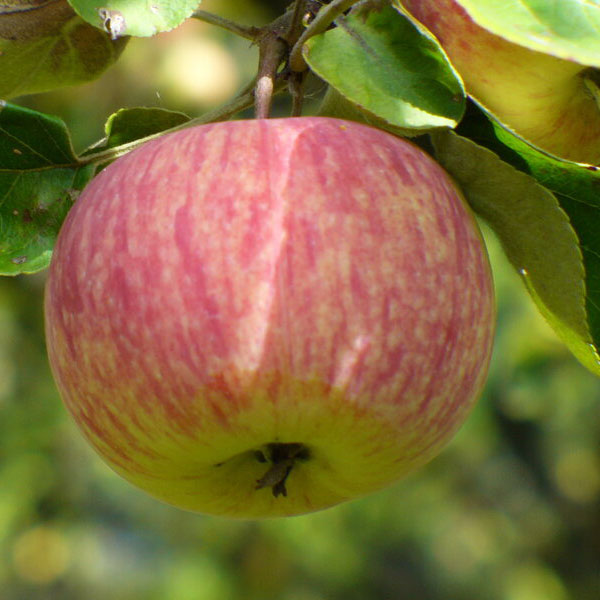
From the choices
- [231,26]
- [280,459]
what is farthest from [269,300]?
[231,26]

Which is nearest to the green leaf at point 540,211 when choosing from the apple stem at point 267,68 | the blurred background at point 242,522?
the apple stem at point 267,68

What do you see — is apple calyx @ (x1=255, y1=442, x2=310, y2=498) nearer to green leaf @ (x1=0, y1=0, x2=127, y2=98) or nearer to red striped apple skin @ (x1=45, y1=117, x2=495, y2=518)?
red striped apple skin @ (x1=45, y1=117, x2=495, y2=518)

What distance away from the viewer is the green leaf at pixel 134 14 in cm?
81

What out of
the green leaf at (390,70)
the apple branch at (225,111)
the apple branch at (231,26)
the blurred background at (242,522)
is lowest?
the blurred background at (242,522)

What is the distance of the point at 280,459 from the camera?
2.85ft

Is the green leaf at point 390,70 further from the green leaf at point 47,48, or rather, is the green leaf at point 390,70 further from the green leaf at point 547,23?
the green leaf at point 47,48

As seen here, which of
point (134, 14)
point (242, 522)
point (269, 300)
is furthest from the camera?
point (242, 522)

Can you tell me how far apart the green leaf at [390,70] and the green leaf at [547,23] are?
0.05 metres

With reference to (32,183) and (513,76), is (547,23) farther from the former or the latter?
(32,183)

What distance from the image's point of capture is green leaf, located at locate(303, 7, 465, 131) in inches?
30.2

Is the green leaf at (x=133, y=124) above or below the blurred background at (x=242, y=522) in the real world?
above

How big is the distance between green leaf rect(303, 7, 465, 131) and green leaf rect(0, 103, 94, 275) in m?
0.30

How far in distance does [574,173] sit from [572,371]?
1670 millimetres

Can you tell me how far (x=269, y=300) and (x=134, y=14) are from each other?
275mm
